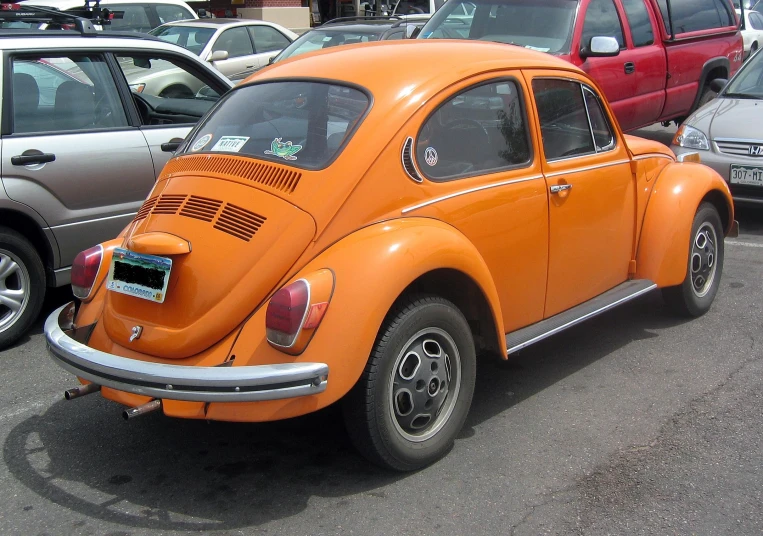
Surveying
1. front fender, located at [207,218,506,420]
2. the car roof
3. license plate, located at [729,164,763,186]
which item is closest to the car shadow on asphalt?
front fender, located at [207,218,506,420]

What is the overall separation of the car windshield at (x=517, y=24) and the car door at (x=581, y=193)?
11.3ft

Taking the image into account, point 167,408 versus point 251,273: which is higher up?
point 251,273

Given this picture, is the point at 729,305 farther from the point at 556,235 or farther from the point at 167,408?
the point at 167,408

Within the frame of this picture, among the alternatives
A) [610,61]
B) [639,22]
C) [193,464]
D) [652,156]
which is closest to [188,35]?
[639,22]

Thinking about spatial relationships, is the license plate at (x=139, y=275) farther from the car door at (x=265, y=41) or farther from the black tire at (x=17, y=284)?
the car door at (x=265, y=41)

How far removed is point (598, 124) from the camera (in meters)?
5.10

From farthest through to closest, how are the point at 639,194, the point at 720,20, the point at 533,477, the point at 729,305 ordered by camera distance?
the point at 720,20, the point at 729,305, the point at 639,194, the point at 533,477

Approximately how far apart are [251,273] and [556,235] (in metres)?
1.72

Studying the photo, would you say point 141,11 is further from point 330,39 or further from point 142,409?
point 142,409

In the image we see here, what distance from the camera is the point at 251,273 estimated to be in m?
3.57

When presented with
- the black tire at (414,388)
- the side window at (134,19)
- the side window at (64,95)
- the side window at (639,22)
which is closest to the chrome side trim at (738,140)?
the side window at (639,22)

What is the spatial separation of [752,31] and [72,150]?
14.3m

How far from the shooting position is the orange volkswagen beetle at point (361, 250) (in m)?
3.42

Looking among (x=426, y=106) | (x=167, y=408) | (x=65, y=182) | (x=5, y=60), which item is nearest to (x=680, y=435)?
(x=426, y=106)
